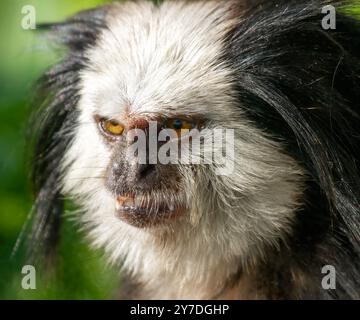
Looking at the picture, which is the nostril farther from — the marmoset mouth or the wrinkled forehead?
the wrinkled forehead

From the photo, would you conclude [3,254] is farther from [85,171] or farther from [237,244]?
[237,244]

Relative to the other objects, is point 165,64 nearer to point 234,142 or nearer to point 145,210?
point 234,142

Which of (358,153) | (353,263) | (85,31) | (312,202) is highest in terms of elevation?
(85,31)

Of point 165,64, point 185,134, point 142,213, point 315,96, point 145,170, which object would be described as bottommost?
point 142,213

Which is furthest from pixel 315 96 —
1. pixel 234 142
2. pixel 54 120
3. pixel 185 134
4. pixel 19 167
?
pixel 19 167

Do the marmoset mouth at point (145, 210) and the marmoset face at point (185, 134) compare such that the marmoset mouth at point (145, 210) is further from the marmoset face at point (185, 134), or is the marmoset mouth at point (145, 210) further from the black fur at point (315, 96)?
the black fur at point (315, 96)

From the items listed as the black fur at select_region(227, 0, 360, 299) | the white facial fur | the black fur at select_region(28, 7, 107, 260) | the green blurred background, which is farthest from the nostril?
the green blurred background

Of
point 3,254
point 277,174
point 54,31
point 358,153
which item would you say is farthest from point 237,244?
point 3,254
